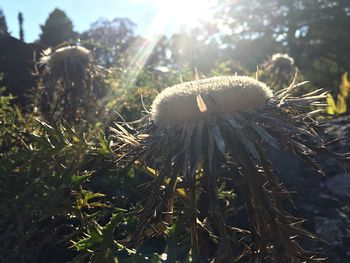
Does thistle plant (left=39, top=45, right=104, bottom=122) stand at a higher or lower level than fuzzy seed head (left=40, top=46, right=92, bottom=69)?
lower

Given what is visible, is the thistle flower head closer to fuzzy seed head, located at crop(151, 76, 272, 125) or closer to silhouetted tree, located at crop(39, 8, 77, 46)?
fuzzy seed head, located at crop(151, 76, 272, 125)

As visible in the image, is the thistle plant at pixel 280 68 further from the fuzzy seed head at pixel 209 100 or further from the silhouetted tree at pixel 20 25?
A: the fuzzy seed head at pixel 209 100

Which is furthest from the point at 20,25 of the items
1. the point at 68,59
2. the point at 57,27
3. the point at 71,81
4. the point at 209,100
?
the point at 57,27

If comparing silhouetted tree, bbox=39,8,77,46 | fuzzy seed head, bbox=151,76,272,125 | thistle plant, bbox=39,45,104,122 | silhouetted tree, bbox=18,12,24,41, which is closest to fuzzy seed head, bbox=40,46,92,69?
thistle plant, bbox=39,45,104,122

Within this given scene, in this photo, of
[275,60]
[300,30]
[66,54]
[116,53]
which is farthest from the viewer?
[300,30]

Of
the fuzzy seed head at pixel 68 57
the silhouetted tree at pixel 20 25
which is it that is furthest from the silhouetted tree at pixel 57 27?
the fuzzy seed head at pixel 68 57

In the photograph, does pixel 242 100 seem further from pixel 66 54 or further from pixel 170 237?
pixel 66 54

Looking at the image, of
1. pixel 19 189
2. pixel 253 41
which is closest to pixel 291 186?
pixel 19 189
